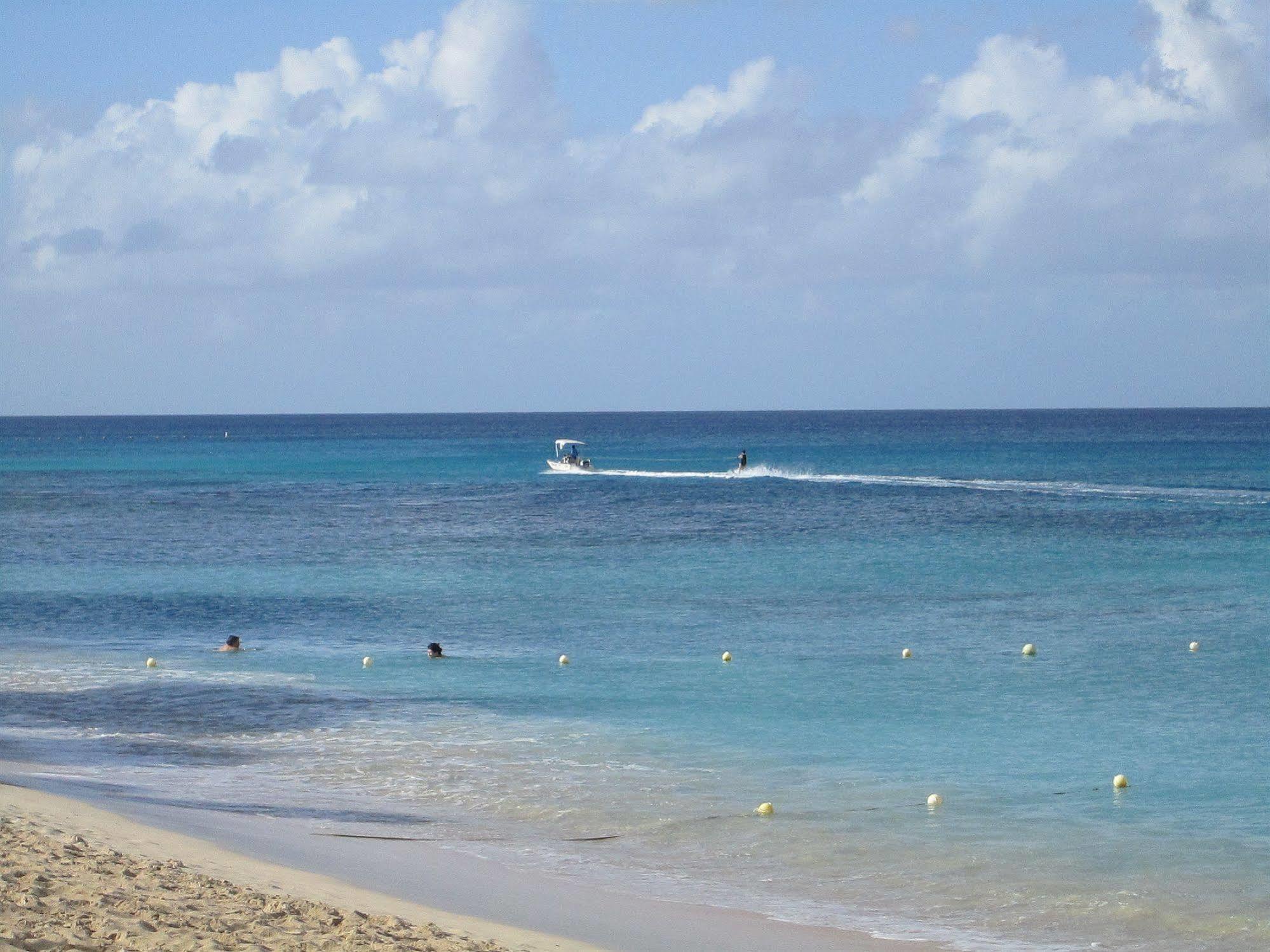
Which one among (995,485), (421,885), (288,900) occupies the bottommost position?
(421,885)

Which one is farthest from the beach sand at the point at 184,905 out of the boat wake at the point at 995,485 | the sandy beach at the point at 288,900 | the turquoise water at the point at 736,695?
the boat wake at the point at 995,485

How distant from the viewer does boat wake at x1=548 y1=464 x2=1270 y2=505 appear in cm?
5528

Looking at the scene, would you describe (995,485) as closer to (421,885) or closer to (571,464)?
(571,464)

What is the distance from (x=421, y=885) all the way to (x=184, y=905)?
2396 millimetres

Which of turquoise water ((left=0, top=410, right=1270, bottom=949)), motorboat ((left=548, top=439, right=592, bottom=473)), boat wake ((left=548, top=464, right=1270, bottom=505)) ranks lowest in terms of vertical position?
turquoise water ((left=0, top=410, right=1270, bottom=949))

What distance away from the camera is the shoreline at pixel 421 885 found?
1025 cm

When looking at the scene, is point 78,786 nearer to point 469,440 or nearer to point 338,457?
point 338,457

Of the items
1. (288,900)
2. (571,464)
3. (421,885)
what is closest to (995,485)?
(571,464)

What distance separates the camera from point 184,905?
958 centimetres

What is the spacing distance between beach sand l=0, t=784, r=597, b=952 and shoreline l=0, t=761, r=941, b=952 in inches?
1.3

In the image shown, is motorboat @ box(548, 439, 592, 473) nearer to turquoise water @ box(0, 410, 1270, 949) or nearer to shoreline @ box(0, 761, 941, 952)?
turquoise water @ box(0, 410, 1270, 949)

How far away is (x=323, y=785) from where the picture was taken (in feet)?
50.1

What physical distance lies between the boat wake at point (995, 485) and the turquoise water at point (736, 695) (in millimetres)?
4509

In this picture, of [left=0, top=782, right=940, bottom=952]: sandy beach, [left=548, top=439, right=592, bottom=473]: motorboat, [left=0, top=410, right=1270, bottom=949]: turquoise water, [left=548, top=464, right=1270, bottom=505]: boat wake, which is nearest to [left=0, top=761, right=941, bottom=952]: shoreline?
A: [left=0, top=782, right=940, bottom=952]: sandy beach
